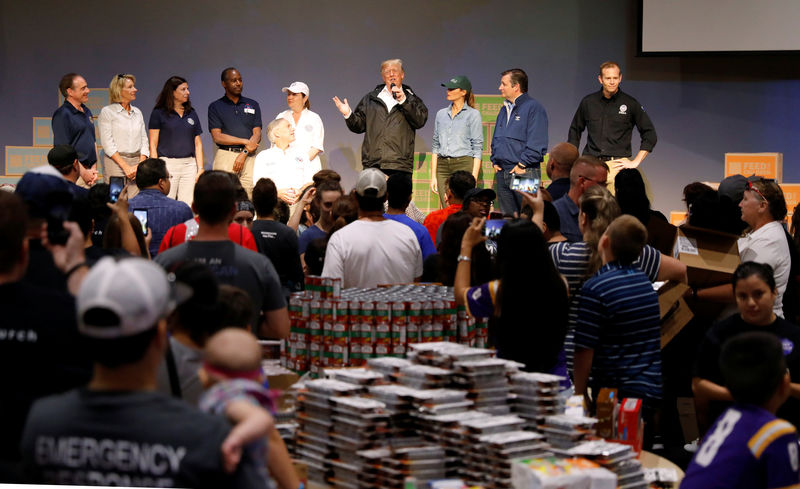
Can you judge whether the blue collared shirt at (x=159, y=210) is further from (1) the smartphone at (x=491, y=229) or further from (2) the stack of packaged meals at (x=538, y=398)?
(2) the stack of packaged meals at (x=538, y=398)

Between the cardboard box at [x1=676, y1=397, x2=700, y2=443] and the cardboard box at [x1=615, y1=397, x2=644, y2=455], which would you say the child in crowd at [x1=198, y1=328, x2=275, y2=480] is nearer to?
the cardboard box at [x1=615, y1=397, x2=644, y2=455]

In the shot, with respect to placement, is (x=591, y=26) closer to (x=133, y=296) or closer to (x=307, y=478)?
(x=307, y=478)

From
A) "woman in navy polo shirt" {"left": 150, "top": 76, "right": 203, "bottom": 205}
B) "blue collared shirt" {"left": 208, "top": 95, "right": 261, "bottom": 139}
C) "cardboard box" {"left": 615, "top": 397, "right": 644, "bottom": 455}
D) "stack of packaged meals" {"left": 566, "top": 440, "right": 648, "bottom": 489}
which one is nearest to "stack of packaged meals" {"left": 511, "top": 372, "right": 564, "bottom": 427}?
"stack of packaged meals" {"left": 566, "top": 440, "right": 648, "bottom": 489}

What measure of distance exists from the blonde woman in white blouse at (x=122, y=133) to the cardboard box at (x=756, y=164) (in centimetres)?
633

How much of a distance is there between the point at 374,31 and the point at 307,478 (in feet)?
29.9

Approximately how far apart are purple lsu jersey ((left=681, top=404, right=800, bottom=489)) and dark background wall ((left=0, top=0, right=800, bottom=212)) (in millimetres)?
9030

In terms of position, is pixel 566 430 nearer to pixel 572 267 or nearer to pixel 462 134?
pixel 572 267

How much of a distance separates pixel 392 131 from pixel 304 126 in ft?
2.89

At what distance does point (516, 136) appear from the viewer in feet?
31.7

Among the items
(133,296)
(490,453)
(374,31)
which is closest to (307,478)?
(490,453)

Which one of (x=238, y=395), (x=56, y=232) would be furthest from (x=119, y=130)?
(x=238, y=395)

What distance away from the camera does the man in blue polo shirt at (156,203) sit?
5.70 meters

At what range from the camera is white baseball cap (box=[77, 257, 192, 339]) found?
1873 millimetres

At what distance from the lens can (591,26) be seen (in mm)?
11570
